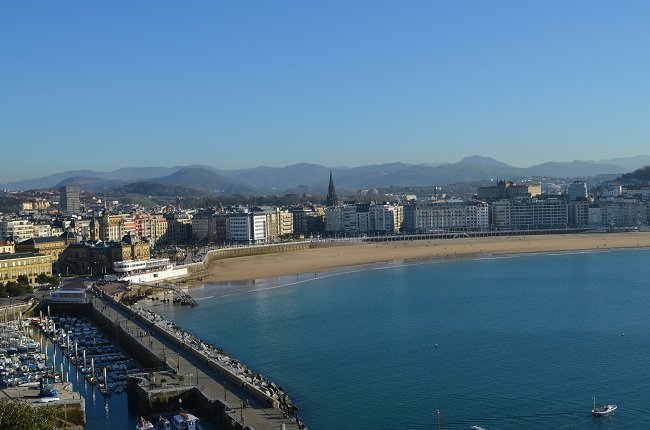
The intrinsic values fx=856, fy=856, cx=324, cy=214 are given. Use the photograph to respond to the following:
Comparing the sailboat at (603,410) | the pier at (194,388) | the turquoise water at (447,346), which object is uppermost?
the pier at (194,388)

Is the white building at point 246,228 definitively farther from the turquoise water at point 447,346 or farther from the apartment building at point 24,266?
the apartment building at point 24,266

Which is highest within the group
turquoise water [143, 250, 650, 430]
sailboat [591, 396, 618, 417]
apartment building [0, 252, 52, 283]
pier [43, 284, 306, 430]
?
apartment building [0, 252, 52, 283]

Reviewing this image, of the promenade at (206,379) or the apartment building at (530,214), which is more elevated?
the apartment building at (530,214)

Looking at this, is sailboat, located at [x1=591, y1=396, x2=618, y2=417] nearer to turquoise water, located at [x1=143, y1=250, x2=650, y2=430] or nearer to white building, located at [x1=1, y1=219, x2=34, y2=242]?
turquoise water, located at [x1=143, y1=250, x2=650, y2=430]

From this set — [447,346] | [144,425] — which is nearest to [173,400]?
[144,425]

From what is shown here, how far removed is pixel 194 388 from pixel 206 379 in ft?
2.61

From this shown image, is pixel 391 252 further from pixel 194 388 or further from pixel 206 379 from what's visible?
pixel 194 388

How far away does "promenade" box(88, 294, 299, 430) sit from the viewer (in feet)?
43.9

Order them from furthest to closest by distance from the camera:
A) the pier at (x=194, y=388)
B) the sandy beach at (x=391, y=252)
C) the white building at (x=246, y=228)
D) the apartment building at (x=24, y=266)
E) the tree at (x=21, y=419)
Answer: the white building at (x=246, y=228)
the sandy beach at (x=391, y=252)
the apartment building at (x=24, y=266)
the pier at (x=194, y=388)
the tree at (x=21, y=419)

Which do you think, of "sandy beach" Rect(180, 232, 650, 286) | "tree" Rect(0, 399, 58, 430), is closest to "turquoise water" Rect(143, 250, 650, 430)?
"sandy beach" Rect(180, 232, 650, 286)

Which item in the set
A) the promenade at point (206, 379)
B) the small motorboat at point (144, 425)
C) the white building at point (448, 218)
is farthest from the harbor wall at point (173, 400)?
the white building at point (448, 218)

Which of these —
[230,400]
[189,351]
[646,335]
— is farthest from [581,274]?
[230,400]

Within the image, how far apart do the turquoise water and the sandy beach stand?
15.5 ft

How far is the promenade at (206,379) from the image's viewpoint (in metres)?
13.4
